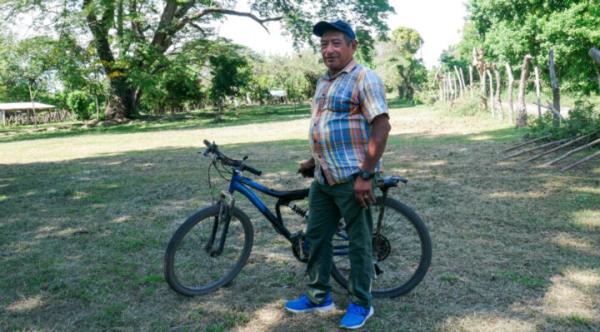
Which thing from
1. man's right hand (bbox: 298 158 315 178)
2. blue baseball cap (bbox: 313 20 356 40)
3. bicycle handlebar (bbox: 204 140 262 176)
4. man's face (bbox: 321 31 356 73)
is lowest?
man's right hand (bbox: 298 158 315 178)

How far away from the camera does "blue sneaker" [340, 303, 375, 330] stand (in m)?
3.05

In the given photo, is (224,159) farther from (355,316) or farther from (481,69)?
(481,69)

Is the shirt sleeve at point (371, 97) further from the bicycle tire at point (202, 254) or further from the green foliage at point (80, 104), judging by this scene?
the green foliage at point (80, 104)

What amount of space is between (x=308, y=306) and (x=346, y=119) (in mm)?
1338

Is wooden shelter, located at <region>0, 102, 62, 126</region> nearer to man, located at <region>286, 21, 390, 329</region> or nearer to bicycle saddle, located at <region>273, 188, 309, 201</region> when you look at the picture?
bicycle saddle, located at <region>273, 188, 309, 201</region>

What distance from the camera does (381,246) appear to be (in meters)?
3.54

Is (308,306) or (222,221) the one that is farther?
(222,221)

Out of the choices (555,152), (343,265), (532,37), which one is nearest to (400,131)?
(555,152)

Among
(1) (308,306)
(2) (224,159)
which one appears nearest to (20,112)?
(2) (224,159)

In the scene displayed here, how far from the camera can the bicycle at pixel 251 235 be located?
345 centimetres

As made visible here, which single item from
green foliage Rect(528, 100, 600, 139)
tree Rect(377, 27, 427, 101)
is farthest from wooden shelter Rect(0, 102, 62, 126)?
green foliage Rect(528, 100, 600, 139)

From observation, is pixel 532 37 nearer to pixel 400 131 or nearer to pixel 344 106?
pixel 400 131

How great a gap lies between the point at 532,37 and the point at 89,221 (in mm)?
21702

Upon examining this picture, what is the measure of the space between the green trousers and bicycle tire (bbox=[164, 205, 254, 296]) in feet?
2.29
